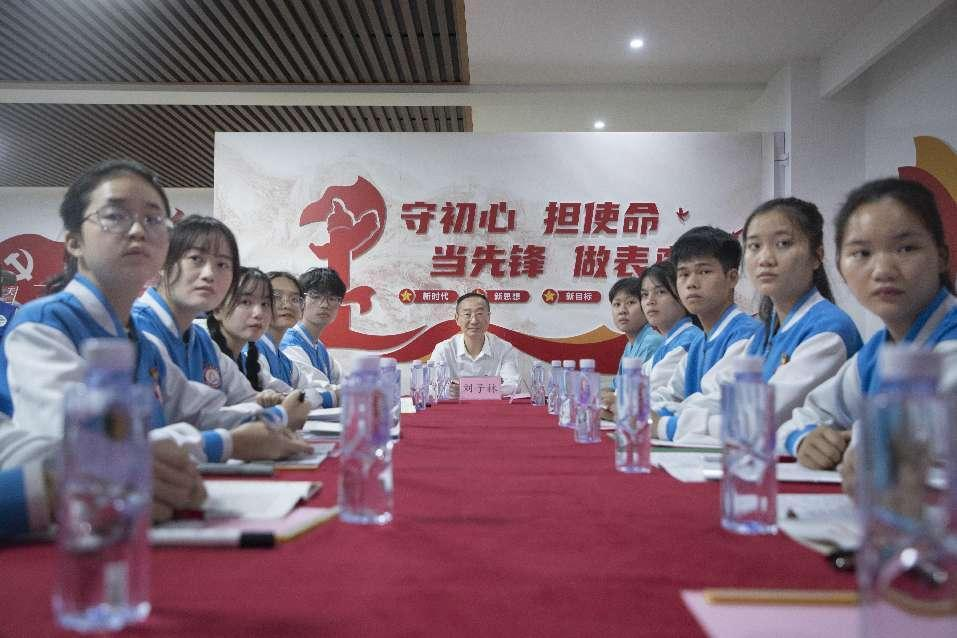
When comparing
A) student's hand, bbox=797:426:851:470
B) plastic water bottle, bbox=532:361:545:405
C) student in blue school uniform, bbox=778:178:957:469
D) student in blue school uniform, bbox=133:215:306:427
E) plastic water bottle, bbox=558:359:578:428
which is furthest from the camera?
plastic water bottle, bbox=532:361:545:405

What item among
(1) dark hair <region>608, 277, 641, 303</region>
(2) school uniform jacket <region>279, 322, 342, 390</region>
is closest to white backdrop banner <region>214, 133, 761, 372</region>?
(1) dark hair <region>608, 277, 641, 303</region>

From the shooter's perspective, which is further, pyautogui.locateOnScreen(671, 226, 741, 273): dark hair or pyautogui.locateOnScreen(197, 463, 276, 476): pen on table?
pyautogui.locateOnScreen(671, 226, 741, 273): dark hair

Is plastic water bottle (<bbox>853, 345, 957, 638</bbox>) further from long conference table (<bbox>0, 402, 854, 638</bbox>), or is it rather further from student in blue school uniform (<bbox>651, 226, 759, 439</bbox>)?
student in blue school uniform (<bbox>651, 226, 759, 439</bbox>)

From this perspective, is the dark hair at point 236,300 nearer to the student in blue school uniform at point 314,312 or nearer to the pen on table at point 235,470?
the student in blue school uniform at point 314,312

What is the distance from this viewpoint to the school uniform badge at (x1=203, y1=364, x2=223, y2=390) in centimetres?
206

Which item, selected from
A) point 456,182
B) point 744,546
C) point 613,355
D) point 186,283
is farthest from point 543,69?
point 744,546

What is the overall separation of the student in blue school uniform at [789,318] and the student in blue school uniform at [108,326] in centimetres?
120

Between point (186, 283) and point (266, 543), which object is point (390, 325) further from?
point (266, 543)

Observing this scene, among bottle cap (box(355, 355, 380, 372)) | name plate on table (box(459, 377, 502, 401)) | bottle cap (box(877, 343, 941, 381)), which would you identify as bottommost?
name plate on table (box(459, 377, 502, 401))

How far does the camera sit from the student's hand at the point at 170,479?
2.69 feet

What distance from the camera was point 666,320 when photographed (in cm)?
346

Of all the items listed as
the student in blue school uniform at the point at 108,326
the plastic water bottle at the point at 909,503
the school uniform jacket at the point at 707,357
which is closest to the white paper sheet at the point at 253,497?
the student in blue school uniform at the point at 108,326

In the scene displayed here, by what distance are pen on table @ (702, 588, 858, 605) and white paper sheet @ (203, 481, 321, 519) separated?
55 centimetres

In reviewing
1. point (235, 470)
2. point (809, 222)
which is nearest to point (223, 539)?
point (235, 470)
